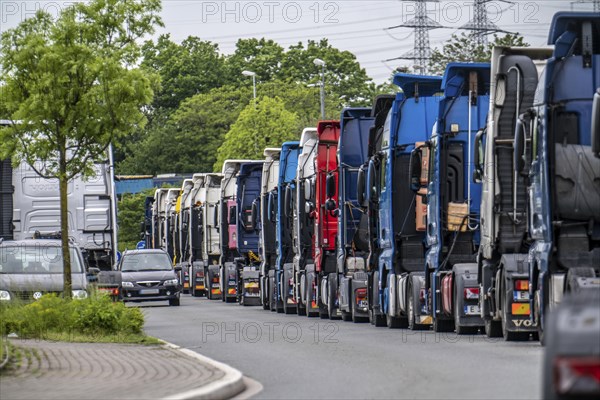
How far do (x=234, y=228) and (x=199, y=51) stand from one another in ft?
248

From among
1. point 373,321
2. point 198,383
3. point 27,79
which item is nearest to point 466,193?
point 373,321

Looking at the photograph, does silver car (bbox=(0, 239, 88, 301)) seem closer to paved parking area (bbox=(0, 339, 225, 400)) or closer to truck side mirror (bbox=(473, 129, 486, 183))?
paved parking area (bbox=(0, 339, 225, 400))

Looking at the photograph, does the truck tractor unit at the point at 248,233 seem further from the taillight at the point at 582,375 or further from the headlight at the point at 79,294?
the taillight at the point at 582,375

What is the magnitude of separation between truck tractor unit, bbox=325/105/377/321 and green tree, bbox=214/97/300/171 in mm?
51697

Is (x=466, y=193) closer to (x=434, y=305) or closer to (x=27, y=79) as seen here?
(x=434, y=305)

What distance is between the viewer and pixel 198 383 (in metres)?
13.6

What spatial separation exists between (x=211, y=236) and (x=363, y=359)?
32.4 metres

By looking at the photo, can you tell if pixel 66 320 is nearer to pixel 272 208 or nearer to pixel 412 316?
pixel 412 316

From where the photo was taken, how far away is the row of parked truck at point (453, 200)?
57.5ft

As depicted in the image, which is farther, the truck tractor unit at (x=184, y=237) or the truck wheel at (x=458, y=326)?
the truck tractor unit at (x=184, y=237)

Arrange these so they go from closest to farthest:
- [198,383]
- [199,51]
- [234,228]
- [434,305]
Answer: [198,383]
[434,305]
[234,228]
[199,51]

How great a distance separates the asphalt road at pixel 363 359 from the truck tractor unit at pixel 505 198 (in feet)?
1.71

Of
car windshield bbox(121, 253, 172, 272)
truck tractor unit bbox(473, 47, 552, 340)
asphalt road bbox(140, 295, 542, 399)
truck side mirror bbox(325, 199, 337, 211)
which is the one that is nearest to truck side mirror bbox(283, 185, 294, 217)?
truck side mirror bbox(325, 199, 337, 211)

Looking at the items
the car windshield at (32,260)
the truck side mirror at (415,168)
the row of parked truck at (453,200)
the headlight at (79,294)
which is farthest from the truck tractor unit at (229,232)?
the truck side mirror at (415,168)
